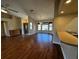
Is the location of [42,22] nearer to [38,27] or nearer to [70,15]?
[38,27]

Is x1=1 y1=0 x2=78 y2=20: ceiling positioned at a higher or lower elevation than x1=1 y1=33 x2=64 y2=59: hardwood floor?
higher

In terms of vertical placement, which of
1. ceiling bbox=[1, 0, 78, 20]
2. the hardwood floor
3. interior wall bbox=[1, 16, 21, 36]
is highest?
ceiling bbox=[1, 0, 78, 20]

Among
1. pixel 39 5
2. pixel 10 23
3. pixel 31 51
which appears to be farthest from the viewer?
pixel 10 23

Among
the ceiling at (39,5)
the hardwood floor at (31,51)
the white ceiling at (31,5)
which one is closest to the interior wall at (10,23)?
the white ceiling at (31,5)

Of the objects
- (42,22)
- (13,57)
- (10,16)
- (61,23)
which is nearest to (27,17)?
(10,16)

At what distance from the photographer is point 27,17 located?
39.3 feet

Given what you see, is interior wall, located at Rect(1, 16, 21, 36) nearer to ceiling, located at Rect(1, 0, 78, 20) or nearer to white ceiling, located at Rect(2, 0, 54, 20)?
white ceiling, located at Rect(2, 0, 54, 20)

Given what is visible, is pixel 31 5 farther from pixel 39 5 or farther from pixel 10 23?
pixel 10 23

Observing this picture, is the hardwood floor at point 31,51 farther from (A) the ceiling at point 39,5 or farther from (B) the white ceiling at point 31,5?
(B) the white ceiling at point 31,5

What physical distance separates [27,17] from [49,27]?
5496mm

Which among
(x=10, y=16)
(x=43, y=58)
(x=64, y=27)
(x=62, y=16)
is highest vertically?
(x=10, y=16)

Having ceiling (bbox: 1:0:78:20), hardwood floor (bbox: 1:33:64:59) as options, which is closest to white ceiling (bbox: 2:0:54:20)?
ceiling (bbox: 1:0:78:20)

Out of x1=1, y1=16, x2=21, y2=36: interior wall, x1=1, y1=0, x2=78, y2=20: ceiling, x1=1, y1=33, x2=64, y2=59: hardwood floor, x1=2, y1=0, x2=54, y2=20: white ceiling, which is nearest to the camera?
x1=1, y1=33, x2=64, y2=59: hardwood floor

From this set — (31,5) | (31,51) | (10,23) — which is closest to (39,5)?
(31,5)
